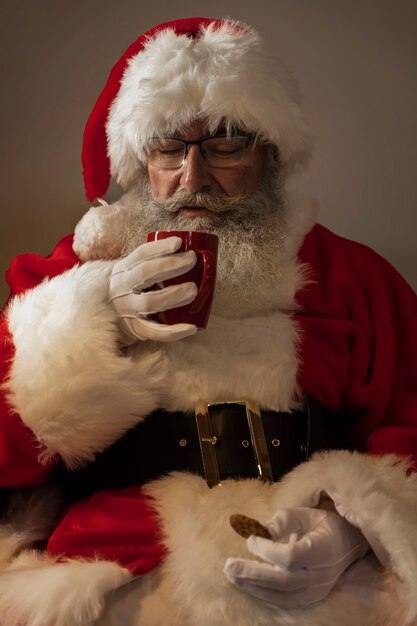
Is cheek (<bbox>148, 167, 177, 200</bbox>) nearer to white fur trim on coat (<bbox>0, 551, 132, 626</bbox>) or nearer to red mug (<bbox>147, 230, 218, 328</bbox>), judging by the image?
red mug (<bbox>147, 230, 218, 328</bbox>)

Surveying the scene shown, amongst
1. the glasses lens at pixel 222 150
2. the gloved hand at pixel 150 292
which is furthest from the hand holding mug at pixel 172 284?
the glasses lens at pixel 222 150

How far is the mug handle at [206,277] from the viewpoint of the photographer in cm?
114

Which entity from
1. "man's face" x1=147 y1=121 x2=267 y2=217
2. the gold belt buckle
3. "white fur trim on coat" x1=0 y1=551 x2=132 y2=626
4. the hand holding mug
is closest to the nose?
"man's face" x1=147 y1=121 x2=267 y2=217

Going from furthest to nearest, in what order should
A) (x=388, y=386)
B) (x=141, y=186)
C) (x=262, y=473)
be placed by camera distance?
(x=141, y=186)
(x=388, y=386)
(x=262, y=473)

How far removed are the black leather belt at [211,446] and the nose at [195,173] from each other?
395 mm

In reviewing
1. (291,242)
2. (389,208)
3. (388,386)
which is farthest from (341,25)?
(388,386)

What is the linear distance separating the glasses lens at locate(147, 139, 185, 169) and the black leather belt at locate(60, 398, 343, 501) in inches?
18.1

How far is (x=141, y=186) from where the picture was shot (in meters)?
1.51

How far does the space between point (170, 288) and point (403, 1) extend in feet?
3.76

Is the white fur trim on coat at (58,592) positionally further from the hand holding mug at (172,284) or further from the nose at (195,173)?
the nose at (195,173)

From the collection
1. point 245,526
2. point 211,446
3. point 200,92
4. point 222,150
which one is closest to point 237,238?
point 222,150

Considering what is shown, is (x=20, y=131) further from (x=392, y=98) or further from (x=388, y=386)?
(x=388, y=386)

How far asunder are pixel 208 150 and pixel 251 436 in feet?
1.72

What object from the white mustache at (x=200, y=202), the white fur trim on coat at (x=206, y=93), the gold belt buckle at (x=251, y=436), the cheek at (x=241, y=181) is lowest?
the gold belt buckle at (x=251, y=436)
